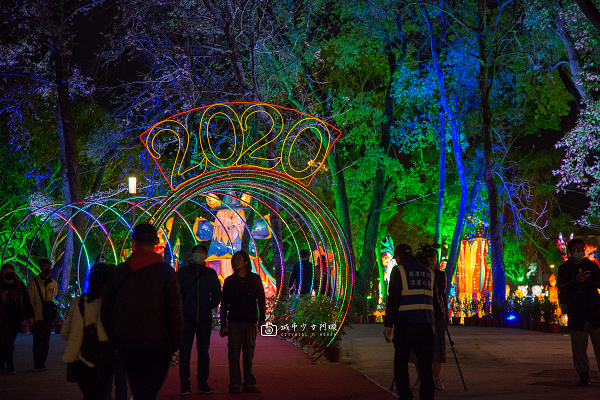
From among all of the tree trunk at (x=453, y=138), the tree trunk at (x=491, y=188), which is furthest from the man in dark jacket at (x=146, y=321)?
the tree trunk at (x=453, y=138)

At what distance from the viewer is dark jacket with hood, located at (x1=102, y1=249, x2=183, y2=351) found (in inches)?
200

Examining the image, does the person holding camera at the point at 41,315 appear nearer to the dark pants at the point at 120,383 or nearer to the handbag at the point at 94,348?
the dark pants at the point at 120,383

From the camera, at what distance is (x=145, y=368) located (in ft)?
16.8

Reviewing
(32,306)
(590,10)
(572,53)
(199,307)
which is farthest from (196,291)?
(572,53)

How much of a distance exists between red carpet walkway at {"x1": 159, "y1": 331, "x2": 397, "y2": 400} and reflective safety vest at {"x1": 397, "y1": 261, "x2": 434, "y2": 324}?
145cm

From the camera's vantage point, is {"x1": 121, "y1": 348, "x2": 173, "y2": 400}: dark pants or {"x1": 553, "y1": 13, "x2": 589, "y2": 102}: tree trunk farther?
{"x1": 553, "y1": 13, "x2": 589, "y2": 102}: tree trunk

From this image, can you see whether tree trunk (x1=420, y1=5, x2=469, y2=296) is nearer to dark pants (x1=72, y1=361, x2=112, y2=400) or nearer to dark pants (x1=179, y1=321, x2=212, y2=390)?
dark pants (x1=179, y1=321, x2=212, y2=390)

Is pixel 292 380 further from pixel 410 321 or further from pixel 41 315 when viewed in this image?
pixel 41 315

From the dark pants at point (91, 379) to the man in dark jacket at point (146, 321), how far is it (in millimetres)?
471

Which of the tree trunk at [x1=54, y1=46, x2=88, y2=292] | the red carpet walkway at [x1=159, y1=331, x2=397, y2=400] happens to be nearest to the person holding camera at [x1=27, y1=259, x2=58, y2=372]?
the red carpet walkway at [x1=159, y1=331, x2=397, y2=400]

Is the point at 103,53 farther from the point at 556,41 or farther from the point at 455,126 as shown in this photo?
the point at 556,41

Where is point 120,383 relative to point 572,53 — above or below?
below

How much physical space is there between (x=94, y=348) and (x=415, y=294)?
131 inches

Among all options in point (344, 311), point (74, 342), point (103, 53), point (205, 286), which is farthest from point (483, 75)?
point (74, 342)
